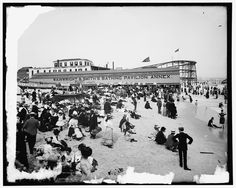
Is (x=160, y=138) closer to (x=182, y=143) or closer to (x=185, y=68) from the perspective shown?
(x=182, y=143)

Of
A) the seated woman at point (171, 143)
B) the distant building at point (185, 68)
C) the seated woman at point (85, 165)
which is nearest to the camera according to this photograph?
the seated woman at point (85, 165)

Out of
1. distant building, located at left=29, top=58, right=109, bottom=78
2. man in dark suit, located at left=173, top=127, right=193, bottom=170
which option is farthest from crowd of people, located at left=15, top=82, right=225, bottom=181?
distant building, located at left=29, top=58, right=109, bottom=78

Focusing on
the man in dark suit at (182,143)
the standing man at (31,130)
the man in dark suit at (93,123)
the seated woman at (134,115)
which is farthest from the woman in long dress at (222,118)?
the standing man at (31,130)

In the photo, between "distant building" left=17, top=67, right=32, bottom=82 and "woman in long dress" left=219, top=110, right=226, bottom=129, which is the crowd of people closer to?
"woman in long dress" left=219, top=110, right=226, bottom=129

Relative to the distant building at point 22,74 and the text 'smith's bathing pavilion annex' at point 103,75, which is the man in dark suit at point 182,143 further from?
the distant building at point 22,74

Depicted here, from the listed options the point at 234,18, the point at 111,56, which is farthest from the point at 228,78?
the point at 111,56

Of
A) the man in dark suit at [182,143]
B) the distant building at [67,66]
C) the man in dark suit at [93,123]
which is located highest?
the distant building at [67,66]

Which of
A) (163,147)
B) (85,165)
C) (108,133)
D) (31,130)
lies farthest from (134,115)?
(31,130)
